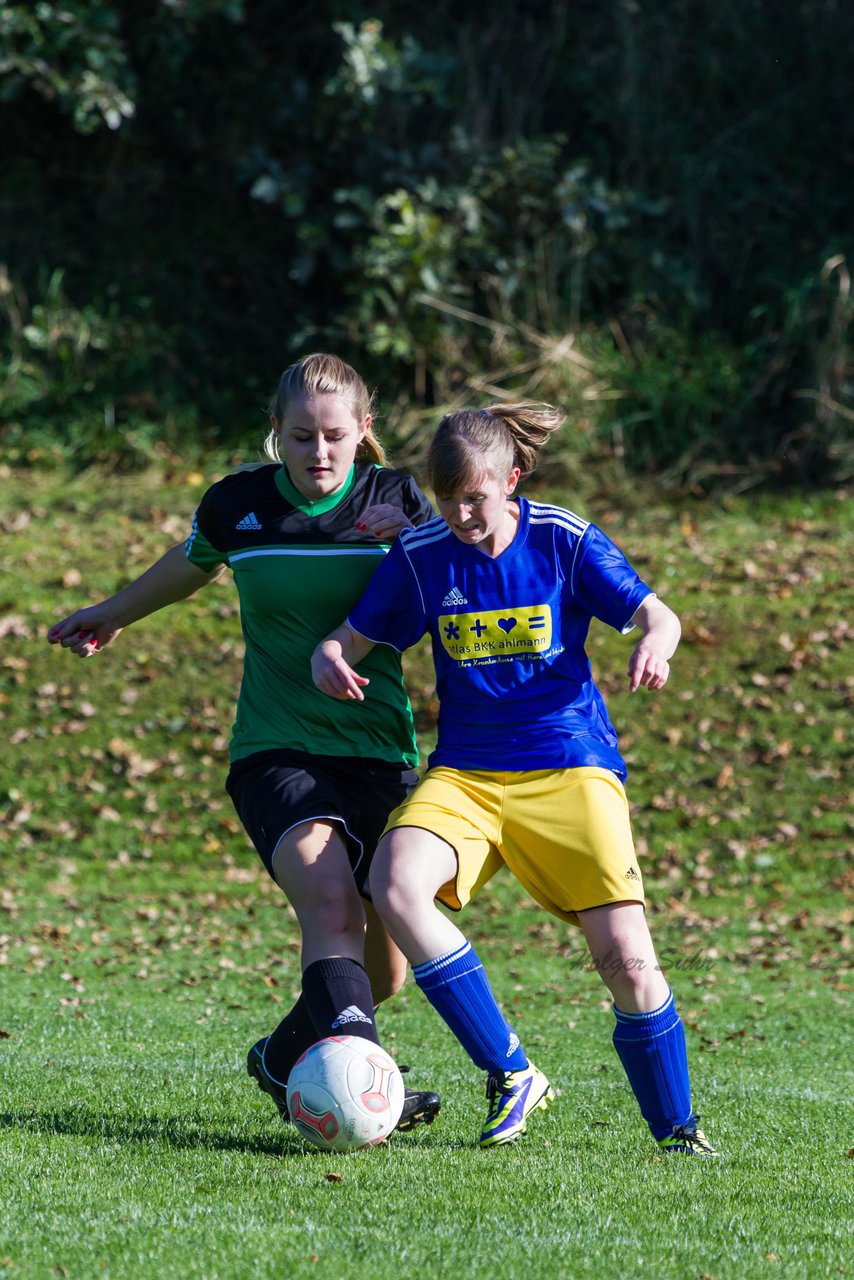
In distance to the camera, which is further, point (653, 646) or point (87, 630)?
point (87, 630)

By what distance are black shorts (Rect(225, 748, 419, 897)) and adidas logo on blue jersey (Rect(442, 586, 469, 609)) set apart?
0.59 metres

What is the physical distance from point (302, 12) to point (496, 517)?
15.4m

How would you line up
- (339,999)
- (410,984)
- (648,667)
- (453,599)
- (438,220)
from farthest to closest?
(438,220) < (410,984) < (453,599) < (339,999) < (648,667)

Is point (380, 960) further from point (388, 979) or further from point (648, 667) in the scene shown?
point (648, 667)

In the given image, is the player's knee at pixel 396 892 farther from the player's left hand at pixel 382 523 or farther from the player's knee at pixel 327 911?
the player's left hand at pixel 382 523

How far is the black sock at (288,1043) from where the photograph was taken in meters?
4.57

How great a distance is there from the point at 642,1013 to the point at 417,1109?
88 centimetres

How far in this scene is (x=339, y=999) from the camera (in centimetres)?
432

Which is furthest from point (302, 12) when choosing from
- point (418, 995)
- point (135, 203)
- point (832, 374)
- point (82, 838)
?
point (418, 995)

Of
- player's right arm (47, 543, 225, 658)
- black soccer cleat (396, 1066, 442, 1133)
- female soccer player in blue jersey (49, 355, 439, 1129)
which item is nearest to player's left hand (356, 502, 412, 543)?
female soccer player in blue jersey (49, 355, 439, 1129)

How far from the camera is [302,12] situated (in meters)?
18.0


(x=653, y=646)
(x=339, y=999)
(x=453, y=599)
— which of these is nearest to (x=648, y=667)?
(x=653, y=646)

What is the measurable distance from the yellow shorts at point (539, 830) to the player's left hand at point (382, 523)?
79 centimetres

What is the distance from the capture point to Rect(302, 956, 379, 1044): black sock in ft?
14.1
